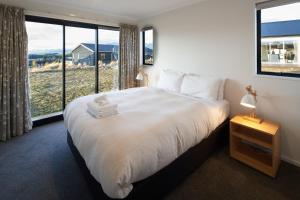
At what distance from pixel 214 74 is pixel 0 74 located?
363 centimetres

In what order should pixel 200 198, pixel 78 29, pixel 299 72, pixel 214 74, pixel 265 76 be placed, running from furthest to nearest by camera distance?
pixel 78 29, pixel 214 74, pixel 265 76, pixel 299 72, pixel 200 198

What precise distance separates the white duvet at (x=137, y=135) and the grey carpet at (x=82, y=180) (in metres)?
0.43

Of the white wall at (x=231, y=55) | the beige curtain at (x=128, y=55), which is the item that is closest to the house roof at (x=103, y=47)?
the beige curtain at (x=128, y=55)

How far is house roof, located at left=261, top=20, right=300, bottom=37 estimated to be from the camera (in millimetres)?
2270

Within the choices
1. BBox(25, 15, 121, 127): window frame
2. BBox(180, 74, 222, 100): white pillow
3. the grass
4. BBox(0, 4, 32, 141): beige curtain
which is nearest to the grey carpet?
BBox(0, 4, 32, 141): beige curtain

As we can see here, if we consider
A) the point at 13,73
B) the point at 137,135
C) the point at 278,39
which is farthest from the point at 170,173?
the point at 13,73

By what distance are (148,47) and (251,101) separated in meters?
3.01

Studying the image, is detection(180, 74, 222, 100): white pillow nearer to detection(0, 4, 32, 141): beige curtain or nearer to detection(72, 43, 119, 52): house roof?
detection(72, 43, 119, 52): house roof

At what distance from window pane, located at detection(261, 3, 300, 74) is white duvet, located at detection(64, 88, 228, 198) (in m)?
0.92

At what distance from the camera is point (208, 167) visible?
7.57 feet


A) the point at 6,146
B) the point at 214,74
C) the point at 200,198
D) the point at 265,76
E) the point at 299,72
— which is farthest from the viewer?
the point at 214,74

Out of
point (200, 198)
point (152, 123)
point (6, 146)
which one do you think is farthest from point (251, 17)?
point (6, 146)

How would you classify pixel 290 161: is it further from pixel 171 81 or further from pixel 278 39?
pixel 171 81

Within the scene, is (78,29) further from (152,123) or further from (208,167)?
(208,167)
